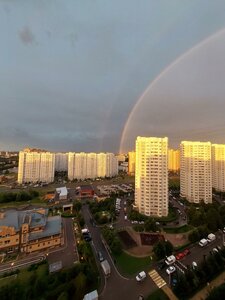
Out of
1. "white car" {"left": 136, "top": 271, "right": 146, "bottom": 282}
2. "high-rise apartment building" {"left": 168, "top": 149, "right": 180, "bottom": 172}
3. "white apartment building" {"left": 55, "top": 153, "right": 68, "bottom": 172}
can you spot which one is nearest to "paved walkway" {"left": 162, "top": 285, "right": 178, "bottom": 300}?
"white car" {"left": 136, "top": 271, "right": 146, "bottom": 282}

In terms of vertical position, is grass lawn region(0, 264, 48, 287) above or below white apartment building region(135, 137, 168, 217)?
below

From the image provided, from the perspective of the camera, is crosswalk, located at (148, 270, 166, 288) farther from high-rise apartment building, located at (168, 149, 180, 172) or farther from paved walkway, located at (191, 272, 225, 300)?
high-rise apartment building, located at (168, 149, 180, 172)

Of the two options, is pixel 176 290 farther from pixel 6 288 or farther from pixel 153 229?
pixel 6 288

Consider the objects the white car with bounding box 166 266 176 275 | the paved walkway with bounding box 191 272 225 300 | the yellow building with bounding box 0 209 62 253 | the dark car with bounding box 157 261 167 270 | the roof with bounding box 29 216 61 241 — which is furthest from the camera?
the roof with bounding box 29 216 61 241

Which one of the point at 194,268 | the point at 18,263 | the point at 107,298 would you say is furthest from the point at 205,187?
the point at 18,263

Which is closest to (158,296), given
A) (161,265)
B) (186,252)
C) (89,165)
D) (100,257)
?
(161,265)

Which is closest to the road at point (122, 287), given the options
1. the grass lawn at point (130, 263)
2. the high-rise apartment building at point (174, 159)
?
the grass lawn at point (130, 263)

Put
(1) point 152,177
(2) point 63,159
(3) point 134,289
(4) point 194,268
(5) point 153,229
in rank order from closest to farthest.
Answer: (3) point 134,289 < (4) point 194,268 < (5) point 153,229 < (1) point 152,177 < (2) point 63,159
